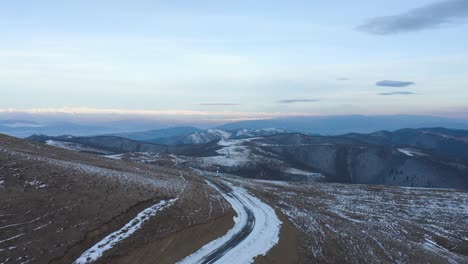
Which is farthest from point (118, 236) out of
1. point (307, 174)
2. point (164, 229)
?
point (307, 174)

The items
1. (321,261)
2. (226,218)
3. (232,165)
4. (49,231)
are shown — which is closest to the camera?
(49,231)

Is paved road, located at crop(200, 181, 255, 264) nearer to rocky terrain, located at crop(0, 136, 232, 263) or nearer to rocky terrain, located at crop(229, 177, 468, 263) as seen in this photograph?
rocky terrain, located at crop(0, 136, 232, 263)

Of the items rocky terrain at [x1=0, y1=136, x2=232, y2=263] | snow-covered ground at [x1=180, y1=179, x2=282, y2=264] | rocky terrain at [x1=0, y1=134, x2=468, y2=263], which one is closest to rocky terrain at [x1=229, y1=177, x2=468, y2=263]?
rocky terrain at [x1=0, y1=134, x2=468, y2=263]

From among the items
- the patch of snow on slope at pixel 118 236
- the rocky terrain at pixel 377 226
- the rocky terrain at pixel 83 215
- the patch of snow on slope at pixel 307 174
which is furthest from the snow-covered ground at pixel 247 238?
the patch of snow on slope at pixel 307 174

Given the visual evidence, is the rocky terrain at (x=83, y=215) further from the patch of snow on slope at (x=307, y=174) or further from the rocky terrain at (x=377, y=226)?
the patch of snow on slope at (x=307, y=174)

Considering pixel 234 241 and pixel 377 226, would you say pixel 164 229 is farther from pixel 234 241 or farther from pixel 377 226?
pixel 377 226

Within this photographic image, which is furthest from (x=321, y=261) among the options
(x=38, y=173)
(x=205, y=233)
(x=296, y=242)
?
(x=38, y=173)

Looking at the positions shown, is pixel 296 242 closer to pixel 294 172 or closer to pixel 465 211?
pixel 465 211
